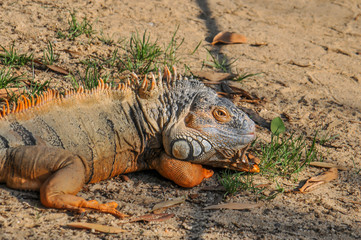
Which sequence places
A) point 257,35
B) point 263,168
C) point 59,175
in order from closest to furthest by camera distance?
point 59,175, point 263,168, point 257,35

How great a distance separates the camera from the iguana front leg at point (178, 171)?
16.1ft

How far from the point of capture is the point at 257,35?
905 cm

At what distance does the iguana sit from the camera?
434 centimetres

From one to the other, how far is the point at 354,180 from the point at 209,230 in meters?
2.25

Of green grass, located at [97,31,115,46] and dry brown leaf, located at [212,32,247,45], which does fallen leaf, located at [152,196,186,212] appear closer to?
green grass, located at [97,31,115,46]

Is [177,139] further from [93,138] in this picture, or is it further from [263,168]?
[263,168]

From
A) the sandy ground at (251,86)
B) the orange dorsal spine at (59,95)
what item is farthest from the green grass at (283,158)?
the orange dorsal spine at (59,95)

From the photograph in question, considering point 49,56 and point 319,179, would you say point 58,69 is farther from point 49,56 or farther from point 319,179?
point 319,179

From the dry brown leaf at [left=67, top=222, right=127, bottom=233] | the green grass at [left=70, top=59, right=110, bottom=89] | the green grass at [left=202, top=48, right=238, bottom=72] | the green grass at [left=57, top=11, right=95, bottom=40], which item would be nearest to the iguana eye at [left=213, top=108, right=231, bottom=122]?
the dry brown leaf at [left=67, top=222, right=127, bottom=233]

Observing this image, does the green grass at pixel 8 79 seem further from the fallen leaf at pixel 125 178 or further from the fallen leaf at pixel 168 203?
the fallen leaf at pixel 168 203

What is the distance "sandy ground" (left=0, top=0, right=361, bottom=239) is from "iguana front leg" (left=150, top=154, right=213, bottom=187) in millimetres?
119

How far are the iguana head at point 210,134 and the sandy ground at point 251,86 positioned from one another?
37 centimetres

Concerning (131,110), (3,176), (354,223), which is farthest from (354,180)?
(3,176)

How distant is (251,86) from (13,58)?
358cm
